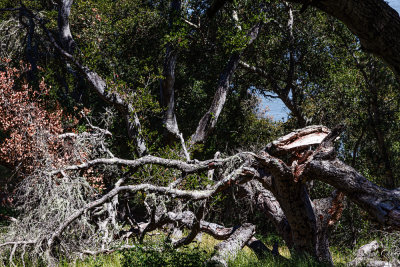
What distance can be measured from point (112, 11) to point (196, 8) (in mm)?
3542

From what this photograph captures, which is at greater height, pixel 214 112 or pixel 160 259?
pixel 214 112

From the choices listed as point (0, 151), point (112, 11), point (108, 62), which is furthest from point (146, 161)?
point (112, 11)

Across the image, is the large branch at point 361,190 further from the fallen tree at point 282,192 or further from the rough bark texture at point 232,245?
the rough bark texture at point 232,245

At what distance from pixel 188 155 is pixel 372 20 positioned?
633 centimetres

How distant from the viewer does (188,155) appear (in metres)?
8.92

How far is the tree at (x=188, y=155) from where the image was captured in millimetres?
6113

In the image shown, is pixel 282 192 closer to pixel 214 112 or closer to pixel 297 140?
pixel 297 140

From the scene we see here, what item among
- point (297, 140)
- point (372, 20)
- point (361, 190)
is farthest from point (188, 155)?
point (372, 20)

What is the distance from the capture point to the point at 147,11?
11969 millimetres

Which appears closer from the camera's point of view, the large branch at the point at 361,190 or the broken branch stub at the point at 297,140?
the large branch at the point at 361,190

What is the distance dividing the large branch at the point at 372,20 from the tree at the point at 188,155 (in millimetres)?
27

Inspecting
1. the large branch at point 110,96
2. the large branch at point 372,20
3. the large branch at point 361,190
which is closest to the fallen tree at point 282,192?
the large branch at point 361,190

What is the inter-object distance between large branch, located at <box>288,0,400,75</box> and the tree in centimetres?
3

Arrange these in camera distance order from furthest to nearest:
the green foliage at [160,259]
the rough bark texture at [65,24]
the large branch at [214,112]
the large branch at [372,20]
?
the large branch at [214,112] → the rough bark texture at [65,24] → the green foliage at [160,259] → the large branch at [372,20]
